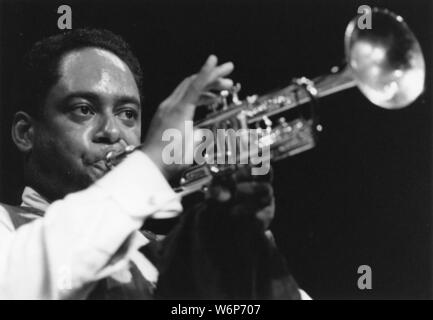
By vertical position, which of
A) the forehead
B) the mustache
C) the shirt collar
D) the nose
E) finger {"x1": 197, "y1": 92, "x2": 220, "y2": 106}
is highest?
the forehead

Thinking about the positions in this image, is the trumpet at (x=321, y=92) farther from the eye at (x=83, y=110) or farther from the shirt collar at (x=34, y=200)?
the shirt collar at (x=34, y=200)

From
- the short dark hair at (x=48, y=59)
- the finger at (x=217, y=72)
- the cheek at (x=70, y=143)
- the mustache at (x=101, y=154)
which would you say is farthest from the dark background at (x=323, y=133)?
the finger at (x=217, y=72)

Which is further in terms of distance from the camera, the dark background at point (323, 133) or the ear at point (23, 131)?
the dark background at point (323, 133)

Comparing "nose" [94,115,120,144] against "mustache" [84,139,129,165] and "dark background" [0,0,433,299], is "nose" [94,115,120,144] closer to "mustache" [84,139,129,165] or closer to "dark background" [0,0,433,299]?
"mustache" [84,139,129,165]

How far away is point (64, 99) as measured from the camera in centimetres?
214

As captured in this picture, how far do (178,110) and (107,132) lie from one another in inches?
18.2

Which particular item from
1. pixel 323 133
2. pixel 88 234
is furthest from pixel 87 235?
pixel 323 133

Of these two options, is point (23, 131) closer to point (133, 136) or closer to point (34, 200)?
point (34, 200)

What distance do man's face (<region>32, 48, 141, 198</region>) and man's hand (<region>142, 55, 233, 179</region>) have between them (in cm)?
39

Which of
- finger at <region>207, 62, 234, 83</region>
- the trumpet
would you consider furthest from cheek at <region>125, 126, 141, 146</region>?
finger at <region>207, 62, 234, 83</region>

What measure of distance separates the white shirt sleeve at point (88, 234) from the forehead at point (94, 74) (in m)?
0.53

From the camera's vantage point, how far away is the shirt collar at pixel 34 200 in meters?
2.14

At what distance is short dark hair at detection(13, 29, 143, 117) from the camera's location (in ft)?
7.23


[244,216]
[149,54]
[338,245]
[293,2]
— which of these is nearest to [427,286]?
[338,245]
